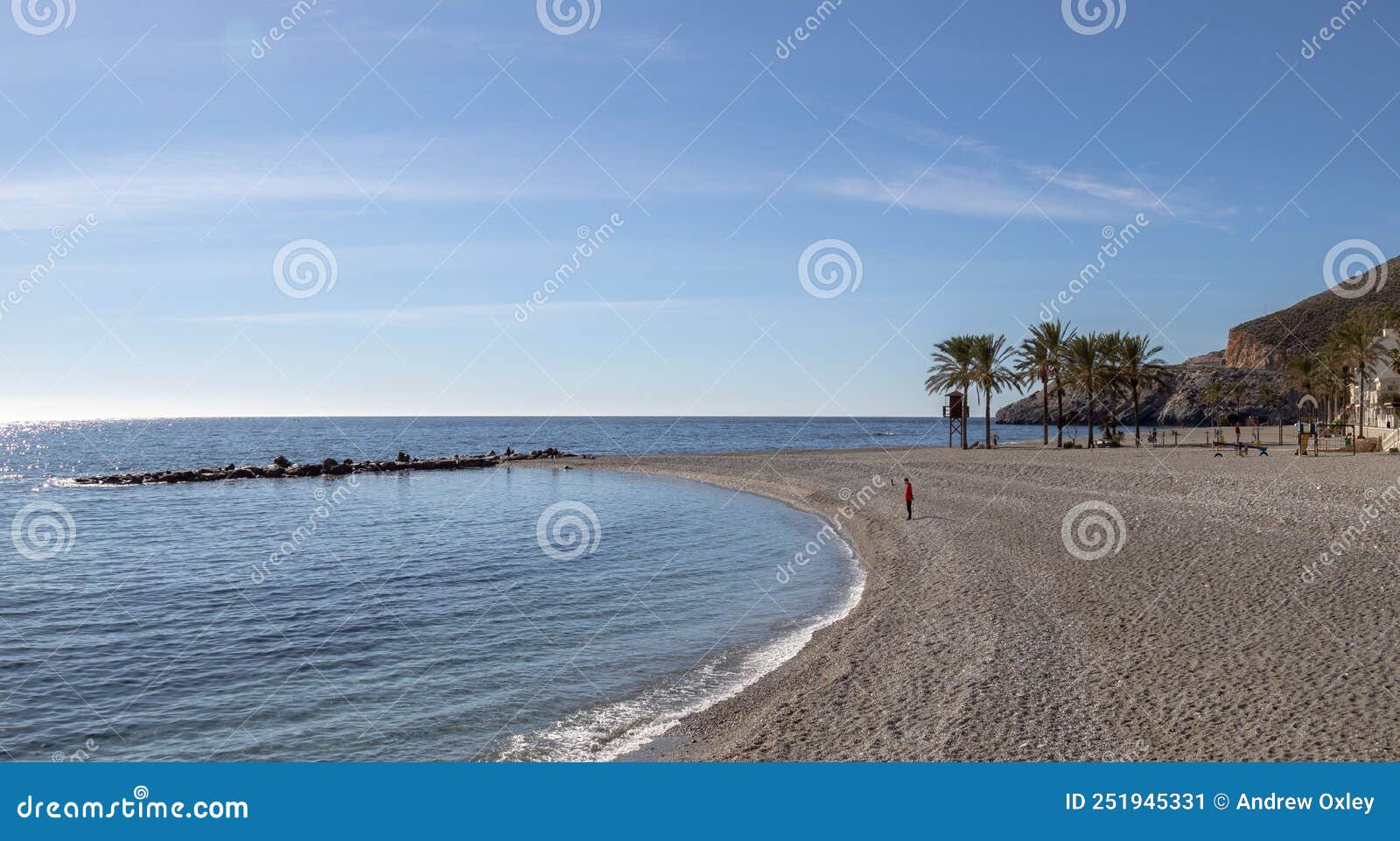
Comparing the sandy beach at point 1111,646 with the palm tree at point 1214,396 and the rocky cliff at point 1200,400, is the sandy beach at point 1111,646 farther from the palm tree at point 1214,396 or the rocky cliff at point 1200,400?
the rocky cliff at point 1200,400

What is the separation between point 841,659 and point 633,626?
19.5ft

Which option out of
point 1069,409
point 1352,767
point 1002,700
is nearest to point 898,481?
point 1002,700

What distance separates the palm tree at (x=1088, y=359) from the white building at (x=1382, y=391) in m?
17.7

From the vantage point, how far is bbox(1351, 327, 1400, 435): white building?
58875mm

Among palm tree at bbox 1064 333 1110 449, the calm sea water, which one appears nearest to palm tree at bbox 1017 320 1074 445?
palm tree at bbox 1064 333 1110 449
